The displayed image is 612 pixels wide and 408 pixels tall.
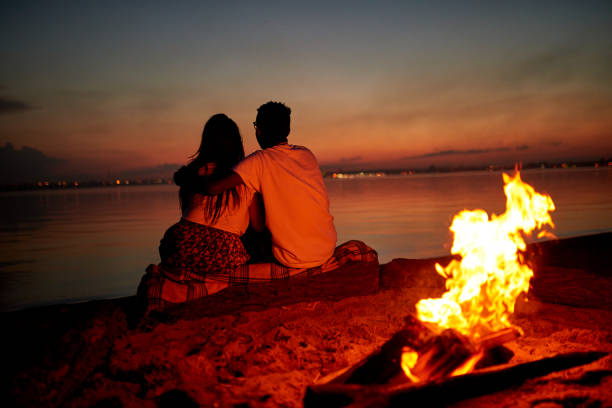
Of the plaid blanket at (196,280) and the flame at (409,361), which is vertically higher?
the plaid blanket at (196,280)

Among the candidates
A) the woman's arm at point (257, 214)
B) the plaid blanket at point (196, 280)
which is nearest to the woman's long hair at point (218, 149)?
the woman's arm at point (257, 214)

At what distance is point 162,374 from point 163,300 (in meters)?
1.21

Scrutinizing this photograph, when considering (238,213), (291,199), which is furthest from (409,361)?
(238,213)

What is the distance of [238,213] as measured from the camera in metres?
4.73

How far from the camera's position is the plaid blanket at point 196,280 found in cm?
459

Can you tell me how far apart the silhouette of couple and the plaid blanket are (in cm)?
1

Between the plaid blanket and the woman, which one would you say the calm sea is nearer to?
the plaid blanket

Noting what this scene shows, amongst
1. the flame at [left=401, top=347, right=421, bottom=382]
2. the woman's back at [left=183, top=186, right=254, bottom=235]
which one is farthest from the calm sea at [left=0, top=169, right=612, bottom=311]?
the flame at [left=401, top=347, right=421, bottom=382]

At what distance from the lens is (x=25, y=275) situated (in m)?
11.1

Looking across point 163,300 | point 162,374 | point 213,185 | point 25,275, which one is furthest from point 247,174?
point 25,275

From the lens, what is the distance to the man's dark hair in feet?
15.4

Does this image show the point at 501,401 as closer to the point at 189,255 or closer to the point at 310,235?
the point at 310,235

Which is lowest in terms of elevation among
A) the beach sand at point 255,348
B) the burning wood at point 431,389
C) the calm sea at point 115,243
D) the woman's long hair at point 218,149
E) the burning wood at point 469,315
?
the calm sea at point 115,243

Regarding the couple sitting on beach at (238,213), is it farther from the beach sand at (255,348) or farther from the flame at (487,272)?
the flame at (487,272)
